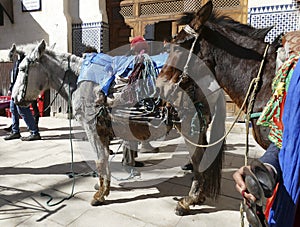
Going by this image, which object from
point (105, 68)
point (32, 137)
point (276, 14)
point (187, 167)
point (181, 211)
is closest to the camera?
point (181, 211)

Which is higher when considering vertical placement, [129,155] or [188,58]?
[188,58]

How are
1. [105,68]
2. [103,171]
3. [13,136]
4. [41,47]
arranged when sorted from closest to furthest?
[105,68], [103,171], [41,47], [13,136]

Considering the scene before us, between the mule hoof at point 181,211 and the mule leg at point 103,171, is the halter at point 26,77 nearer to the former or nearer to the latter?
the mule leg at point 103,171

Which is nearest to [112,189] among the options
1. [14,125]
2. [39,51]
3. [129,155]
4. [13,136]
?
[129,155]

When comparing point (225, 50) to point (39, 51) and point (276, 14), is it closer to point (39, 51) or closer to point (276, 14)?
point (39, 51)

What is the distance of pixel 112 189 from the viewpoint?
3275 mm

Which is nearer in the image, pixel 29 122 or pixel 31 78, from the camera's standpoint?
pixel 31 78

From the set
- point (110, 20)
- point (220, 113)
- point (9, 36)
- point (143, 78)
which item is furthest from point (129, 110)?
point (9, 36)

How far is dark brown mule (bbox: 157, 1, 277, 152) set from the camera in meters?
1.98

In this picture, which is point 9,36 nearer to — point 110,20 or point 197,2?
point 110,20

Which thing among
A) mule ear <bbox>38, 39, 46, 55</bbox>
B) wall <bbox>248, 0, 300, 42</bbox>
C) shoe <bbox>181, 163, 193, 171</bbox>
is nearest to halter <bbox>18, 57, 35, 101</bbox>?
mule ear <bbox>38, 39, 46, 55</bbox>

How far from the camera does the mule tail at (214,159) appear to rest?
109 inches

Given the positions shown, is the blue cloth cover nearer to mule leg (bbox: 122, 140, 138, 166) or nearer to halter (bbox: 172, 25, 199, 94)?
halter (bbox: 172, 25, 199, 94)

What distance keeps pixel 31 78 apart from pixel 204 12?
221 cm
